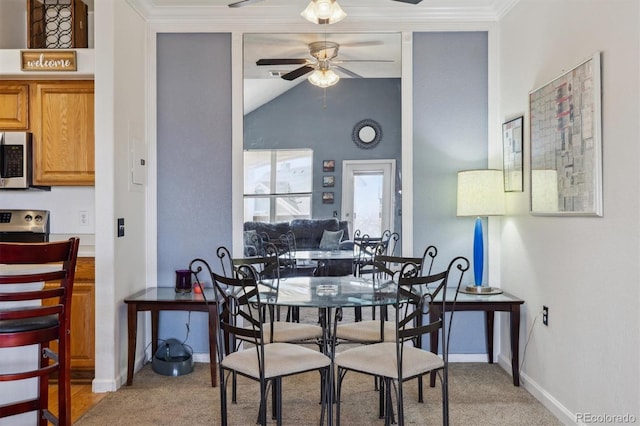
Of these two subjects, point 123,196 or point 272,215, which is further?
point 272,215

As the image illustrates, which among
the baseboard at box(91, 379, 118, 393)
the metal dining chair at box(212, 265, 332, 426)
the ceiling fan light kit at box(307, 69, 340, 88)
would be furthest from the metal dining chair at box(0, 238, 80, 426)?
the ceiling fan light kit at box(307, 69, 340, 88)

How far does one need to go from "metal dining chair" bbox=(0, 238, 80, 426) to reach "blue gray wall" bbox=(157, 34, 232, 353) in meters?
1.47

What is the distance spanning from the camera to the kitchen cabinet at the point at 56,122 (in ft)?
11.5

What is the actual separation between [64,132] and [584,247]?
133 inches

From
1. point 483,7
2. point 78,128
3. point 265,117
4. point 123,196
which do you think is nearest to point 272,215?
point 265,117

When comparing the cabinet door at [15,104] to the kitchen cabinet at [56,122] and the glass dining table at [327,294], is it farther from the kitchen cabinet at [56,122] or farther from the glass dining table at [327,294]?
the glass dining table at [327,294]

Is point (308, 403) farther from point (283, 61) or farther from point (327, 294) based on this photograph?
point (283, 61)

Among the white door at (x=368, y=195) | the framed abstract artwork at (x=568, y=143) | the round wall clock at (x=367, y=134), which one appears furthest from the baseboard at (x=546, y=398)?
the round wall clock at (x=367, y=134)

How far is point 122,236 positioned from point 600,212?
284 centimetres

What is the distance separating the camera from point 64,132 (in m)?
3.52

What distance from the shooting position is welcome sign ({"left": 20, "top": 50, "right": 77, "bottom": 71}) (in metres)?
3.34

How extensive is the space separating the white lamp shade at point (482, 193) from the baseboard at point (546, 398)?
1.08 m

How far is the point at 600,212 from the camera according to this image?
234 cm

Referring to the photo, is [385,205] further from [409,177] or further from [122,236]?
[122,236]
